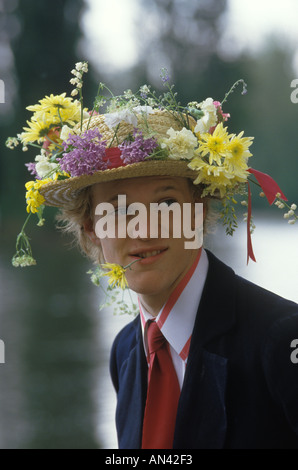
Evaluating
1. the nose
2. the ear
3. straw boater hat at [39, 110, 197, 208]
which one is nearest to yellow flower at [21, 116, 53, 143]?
straw boater hat at [39, 110, 197, 208]

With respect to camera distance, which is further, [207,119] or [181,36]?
[181,36]

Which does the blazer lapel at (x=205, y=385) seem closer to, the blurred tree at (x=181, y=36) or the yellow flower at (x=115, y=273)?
the yellow flower at (x=115, y=273)

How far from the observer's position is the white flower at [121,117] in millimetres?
1525

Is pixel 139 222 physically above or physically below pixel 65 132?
below

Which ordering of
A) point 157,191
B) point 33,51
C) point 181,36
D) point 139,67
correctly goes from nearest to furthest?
point 157,191, point 139,67, point 33,51, point 181,36

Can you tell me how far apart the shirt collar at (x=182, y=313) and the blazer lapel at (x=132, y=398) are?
0.52 feet

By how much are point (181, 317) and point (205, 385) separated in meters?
0.16

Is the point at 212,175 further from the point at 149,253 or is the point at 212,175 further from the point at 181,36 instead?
the point at 181,36

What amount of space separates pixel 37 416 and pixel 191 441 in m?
2.39

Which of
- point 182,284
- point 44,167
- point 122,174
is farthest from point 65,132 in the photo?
point 182,284

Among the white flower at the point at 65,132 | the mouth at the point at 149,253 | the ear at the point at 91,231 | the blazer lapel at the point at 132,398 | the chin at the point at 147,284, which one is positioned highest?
the white flower at the point at 65,132

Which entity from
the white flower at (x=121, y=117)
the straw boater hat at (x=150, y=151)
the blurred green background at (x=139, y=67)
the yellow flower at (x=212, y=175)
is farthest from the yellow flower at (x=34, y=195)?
the blurred green background at (x=139, y=67)

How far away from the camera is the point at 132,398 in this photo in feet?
5.56
